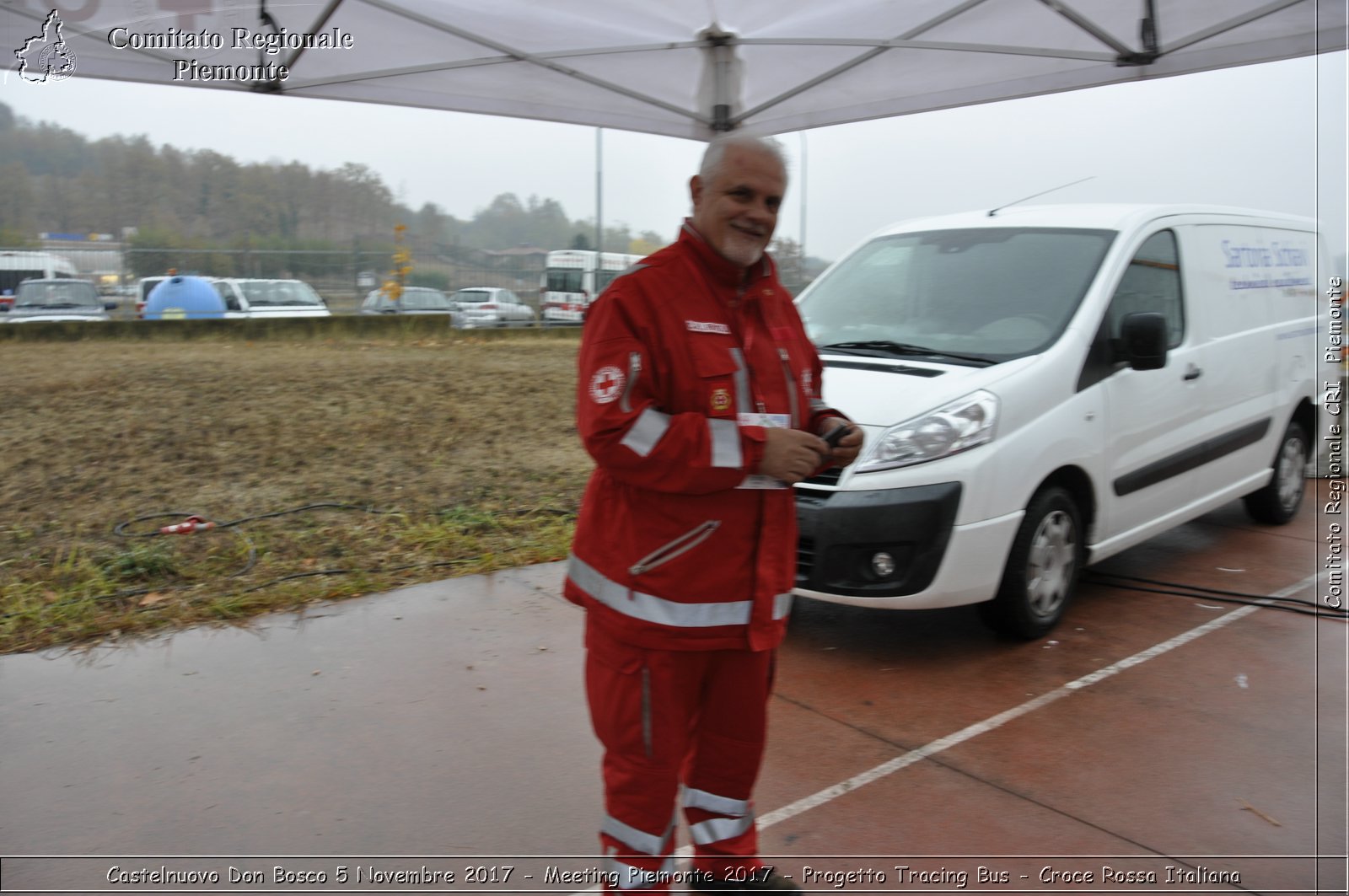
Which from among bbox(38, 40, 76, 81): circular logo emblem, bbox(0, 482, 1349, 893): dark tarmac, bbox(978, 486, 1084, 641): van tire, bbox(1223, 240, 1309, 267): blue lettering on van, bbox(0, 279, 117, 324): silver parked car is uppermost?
bbox(0, 279, 117, 324): silver parked car

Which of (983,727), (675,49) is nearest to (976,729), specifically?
(983,727)

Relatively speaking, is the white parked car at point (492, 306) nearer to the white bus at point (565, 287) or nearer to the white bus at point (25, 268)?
the white bus at point (565, 287)

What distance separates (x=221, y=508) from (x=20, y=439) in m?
2.58

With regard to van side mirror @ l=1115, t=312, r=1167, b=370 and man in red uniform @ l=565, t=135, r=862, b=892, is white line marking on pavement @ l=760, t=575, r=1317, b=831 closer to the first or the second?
man in red uniform @ l=565, t=135, r=862, b=892

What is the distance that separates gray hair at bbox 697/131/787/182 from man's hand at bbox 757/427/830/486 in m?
0.67

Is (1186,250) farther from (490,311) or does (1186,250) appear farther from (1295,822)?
(490,311)

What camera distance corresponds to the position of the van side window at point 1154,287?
5082mm

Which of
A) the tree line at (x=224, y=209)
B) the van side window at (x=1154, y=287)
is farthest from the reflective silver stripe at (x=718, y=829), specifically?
the tree line at (x=224, y=209)

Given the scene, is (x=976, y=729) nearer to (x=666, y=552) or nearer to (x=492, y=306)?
(x=666, y=552)

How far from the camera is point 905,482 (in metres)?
4.28

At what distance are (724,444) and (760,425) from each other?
0.15 meters

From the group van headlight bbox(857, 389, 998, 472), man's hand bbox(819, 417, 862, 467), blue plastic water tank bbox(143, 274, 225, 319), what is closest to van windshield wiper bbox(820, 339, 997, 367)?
van headlight bbox(857, 389, 998, 472)

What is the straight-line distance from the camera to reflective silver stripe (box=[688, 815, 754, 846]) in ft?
9.02

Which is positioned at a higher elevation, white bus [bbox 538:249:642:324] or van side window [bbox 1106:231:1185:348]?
white bus [bbox 538:249:642:324]
